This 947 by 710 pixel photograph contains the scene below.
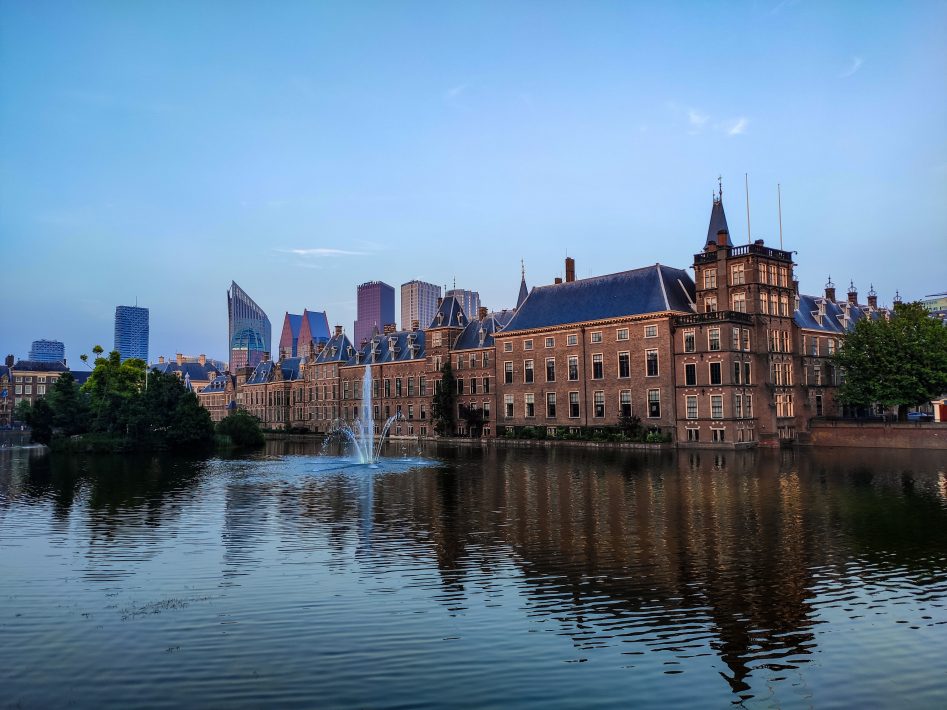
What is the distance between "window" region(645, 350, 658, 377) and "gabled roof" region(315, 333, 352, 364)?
60728 millimetres

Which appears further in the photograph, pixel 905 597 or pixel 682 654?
pixel 905 597

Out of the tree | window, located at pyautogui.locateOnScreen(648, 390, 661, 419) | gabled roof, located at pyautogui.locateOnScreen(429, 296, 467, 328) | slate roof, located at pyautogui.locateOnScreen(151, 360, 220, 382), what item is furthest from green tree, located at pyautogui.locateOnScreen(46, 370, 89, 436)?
slate roof, located at pyautogui.locateOnScreen(151, 360, 220, 382)

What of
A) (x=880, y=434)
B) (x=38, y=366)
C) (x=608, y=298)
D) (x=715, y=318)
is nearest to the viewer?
(x=880, y=434)

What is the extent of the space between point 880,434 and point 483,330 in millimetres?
47405

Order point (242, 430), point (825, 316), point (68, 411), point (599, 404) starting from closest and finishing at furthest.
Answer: point (599, 404) < point (825, 316) < point (68, 411) < point (242, 430)

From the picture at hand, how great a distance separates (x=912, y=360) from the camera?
59.9 m

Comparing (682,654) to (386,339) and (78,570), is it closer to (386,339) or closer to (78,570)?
(78,570)

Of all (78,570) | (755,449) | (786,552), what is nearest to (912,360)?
(755,449)

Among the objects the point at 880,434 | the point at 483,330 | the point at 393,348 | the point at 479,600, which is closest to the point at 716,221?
the point at 880,434

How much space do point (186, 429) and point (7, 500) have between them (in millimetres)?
40841

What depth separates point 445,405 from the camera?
90.6 m

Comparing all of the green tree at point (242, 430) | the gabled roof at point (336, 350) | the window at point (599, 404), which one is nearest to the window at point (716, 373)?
the window at point (599, 404)

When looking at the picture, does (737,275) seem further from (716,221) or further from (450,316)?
(450,316)

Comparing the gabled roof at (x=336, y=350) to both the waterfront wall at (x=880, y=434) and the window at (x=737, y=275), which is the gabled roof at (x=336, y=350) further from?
the waterfront wall at (x=880, y=434)
